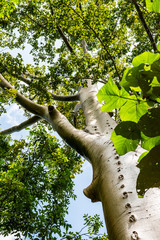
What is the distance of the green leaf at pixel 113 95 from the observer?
1.96 ft

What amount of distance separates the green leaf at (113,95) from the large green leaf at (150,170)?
18cm

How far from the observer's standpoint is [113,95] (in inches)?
24.2

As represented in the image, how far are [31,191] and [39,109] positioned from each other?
1.42m

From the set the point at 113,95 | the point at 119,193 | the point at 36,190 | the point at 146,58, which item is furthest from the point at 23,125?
the point at 146,58

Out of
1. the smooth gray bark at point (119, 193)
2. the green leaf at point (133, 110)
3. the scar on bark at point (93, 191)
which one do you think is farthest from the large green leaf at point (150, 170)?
the scar on bark at point (93, 191)

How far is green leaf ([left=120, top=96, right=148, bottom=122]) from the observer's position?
58 centimetres

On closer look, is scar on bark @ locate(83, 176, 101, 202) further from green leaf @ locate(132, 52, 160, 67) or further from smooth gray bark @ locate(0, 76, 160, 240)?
green leaf @ locate(132, 52, 160, 67)

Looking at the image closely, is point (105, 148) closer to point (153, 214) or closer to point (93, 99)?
point (153, 214)

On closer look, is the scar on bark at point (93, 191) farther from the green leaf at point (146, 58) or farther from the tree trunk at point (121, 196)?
the green leaf at point (146, 58)

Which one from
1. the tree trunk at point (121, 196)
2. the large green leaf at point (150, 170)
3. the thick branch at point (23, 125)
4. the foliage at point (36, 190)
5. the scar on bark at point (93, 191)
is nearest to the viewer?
the large green leaf at point (150, 170)

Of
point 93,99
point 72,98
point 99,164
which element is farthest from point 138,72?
point 72,98

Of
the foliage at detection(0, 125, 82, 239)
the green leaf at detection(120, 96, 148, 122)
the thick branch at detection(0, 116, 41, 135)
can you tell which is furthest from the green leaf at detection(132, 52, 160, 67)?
the thick branch at detection(0, 116, 41, 135)

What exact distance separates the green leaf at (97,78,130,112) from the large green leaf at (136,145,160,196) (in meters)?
0.18

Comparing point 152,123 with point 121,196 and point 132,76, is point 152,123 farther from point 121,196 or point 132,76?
point 121,196
